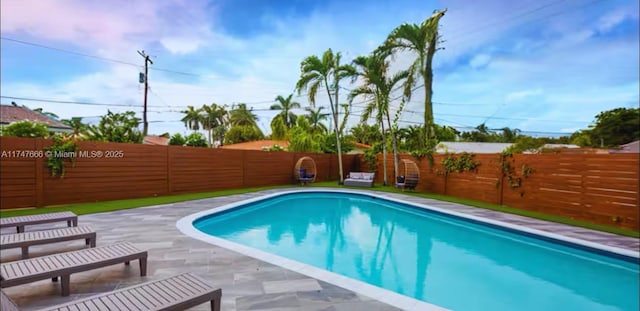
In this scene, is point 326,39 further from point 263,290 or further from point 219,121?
point 219,121

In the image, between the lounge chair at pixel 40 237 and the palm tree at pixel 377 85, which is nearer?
the lounge chair at pixel 40 237

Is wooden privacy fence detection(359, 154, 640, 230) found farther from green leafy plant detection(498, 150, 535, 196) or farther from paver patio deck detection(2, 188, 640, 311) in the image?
paver patio deck detection(2, 188, 640, 311)

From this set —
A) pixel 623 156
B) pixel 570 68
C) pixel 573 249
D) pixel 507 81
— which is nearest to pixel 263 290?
pixel 573 249

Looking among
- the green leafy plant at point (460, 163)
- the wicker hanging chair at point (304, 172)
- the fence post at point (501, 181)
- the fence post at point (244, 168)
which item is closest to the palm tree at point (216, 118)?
the wicker hanging chair at point (304, 172)

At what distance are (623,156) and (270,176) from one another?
1148 cm

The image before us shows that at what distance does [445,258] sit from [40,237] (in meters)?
5.82

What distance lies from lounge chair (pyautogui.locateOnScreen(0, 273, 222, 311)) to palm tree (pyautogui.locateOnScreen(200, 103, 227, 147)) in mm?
37768

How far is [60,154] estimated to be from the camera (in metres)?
7.97

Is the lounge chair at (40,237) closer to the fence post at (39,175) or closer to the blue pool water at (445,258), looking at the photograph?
the blue pool water at (445,258)

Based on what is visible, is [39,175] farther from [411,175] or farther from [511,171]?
[511,171]

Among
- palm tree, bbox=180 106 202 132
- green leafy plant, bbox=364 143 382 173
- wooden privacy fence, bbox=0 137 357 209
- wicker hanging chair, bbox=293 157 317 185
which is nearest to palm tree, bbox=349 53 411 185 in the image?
green leafy plant, bbox=364 143 382 173

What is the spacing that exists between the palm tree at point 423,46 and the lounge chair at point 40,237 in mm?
12331

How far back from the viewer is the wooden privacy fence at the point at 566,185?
692 centimetres

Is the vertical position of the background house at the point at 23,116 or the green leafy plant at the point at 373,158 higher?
the background house at the point at 23,116
